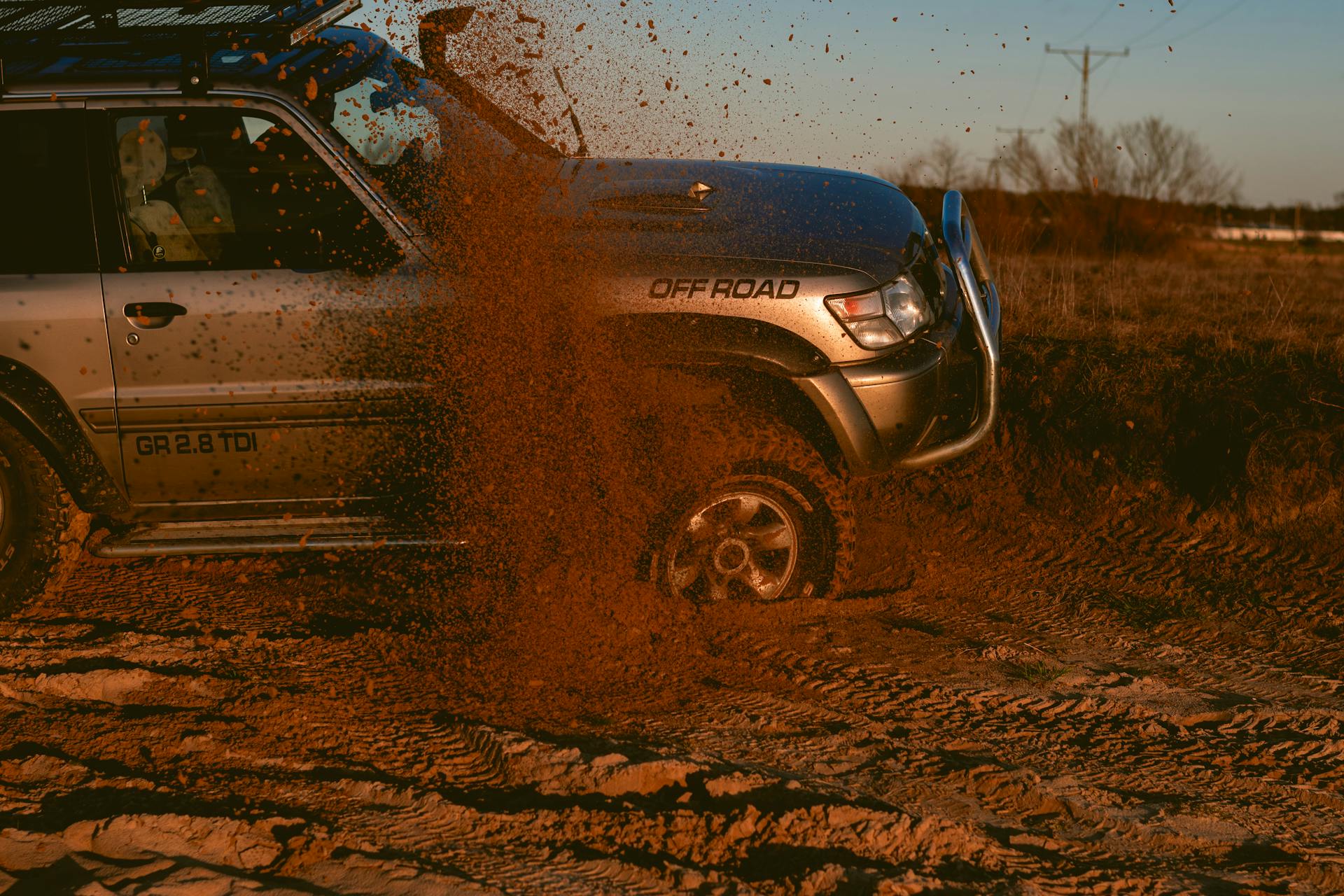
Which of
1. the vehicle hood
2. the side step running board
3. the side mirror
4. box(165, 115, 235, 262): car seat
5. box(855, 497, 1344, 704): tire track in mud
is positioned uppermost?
the side mirror

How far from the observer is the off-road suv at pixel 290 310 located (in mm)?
4242

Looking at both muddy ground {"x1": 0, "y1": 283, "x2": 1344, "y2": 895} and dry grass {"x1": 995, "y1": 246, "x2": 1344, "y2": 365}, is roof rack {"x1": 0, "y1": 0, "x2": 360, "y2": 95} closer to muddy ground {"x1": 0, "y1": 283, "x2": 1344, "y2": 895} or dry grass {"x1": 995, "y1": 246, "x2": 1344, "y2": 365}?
muddy ground {"x1": 0, "y1": 283, "x2": 1344, "y2": 895}

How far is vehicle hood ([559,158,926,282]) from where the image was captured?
4277 mm

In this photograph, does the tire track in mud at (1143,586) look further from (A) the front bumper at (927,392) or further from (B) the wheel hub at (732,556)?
(B) the wheel hub at (732,556)

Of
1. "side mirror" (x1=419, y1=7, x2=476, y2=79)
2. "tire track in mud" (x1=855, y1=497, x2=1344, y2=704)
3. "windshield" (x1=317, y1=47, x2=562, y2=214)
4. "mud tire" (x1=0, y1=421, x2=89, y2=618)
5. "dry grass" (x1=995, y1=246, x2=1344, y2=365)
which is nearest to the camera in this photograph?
"tire track in mud" (x1=855, y1=497, x2=1344, y2=704)

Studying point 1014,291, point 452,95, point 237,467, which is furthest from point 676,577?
point 1014,291

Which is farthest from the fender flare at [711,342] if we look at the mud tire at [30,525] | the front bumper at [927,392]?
the mud tire at [30,525]

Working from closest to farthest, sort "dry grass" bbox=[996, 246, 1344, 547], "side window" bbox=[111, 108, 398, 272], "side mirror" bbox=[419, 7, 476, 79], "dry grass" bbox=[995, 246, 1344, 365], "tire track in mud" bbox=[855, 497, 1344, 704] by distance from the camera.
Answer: "tire track in mud" bbox=[855, 497, 1344, 704] < "side window" bbox=[111, 108, 398, 272] < "side mirror" bbox=[419, 7, 476, 79] < "dry grass" bbox=[996, 246, 1344, 547] < "dry grass" bbox=[995, 246, 1344, 365]

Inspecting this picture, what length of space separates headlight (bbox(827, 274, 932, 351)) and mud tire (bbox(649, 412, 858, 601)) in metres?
0.48

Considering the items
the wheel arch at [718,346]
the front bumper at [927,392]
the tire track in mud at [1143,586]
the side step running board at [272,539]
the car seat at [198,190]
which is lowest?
the tire track in mud at [1143,586]

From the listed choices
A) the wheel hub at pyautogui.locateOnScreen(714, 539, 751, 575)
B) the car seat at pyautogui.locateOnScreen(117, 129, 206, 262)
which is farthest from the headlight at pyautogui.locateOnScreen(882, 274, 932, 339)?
the car seat at pyautogui.locateOnScreen(117, 129, 206, 262)

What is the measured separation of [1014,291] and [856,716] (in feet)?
17.3

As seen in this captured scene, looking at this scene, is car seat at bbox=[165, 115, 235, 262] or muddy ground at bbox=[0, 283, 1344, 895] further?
car seat at bbox=[165, 115, 235, 262]

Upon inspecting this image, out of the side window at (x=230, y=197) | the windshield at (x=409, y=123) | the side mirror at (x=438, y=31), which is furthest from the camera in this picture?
the side mirror at (x=438, y=31)
